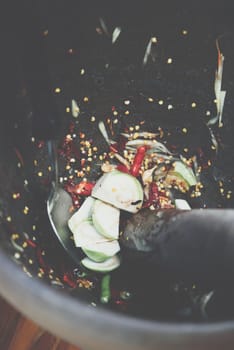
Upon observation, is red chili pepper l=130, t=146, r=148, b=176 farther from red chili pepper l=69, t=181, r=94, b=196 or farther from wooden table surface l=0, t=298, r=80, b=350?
wooden table surface l=0, t=298, r=80, b=350

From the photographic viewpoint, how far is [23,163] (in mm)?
884

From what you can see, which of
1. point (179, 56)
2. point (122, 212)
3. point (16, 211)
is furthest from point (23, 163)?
point (179, 56)

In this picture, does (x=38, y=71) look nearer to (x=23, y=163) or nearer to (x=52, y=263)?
(x=23, y=163)

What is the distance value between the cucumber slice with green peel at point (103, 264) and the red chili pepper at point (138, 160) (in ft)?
0.54

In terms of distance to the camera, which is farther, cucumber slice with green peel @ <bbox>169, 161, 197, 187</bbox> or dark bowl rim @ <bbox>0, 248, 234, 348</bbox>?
cucumber slice with green peel @ <bbox>169, 161, 197, 187</bbox>

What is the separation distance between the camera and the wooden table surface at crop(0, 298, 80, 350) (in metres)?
0.94

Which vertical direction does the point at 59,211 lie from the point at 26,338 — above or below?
above

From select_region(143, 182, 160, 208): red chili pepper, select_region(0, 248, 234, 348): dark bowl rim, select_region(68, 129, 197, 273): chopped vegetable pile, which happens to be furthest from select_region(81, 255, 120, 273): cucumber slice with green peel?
select_region(0, 248, 234, 348): dark bowl rim

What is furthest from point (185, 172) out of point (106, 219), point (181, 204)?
point (106, 219)

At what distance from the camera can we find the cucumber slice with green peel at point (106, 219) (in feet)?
3.18

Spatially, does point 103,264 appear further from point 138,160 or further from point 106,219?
point 138,160

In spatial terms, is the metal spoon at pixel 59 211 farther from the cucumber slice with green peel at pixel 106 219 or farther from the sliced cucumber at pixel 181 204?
the sliced cucumber at pixel 181 204

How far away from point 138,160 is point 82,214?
0.49 ft

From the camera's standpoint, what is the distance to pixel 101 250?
0.96 m
